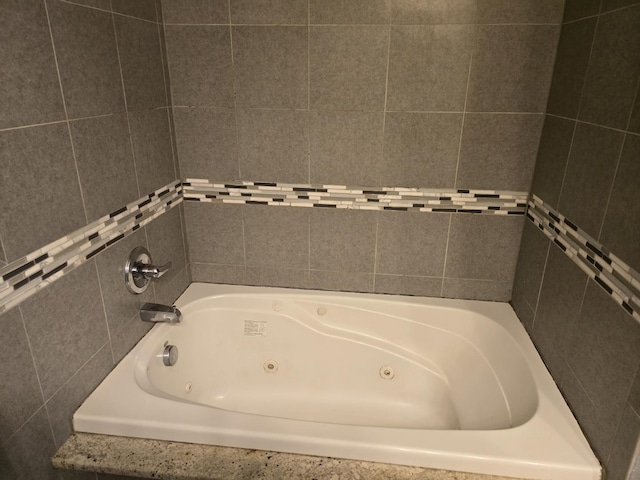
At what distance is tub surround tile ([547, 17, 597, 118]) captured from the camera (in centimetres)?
140

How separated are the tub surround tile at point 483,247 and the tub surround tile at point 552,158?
0.66 feet

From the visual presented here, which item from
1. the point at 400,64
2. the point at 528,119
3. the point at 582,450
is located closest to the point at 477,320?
the point at 582,450

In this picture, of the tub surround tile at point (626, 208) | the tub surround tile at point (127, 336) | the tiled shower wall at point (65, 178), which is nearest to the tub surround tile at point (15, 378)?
the tiled shower wall at point (65, 178)

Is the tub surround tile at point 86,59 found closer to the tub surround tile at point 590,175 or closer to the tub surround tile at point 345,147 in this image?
the tub surround tile at point 345,147

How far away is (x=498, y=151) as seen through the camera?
1.79 meters

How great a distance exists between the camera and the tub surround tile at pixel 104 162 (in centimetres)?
132

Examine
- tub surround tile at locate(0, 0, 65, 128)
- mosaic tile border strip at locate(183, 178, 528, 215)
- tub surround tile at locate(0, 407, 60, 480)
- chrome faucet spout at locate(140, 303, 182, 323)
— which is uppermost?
tub surround tile at locate(0, 0, 65, 128)

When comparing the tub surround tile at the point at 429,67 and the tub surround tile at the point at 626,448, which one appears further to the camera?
the tub surround tile at the point at 429,67

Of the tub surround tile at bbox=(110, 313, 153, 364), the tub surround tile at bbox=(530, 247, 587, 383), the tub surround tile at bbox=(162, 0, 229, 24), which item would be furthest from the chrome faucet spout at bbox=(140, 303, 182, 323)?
the tub surround tile at bbox=(530, 247, 587, 383)

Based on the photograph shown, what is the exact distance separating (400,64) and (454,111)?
0.28 m

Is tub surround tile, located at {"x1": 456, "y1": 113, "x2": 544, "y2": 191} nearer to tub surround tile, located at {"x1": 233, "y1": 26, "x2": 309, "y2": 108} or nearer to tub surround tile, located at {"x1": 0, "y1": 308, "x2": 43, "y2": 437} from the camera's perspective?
tub surround tile, located at {"x1": 233, "y1": 26, "x2": 309, "y2": 108}

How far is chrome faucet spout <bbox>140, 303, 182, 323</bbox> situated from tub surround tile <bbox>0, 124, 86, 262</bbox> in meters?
0.48

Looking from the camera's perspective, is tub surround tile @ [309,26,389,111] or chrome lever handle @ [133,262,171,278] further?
tub surround tile @ [309,26,389,111]

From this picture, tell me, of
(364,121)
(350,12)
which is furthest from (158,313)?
(350,12)
